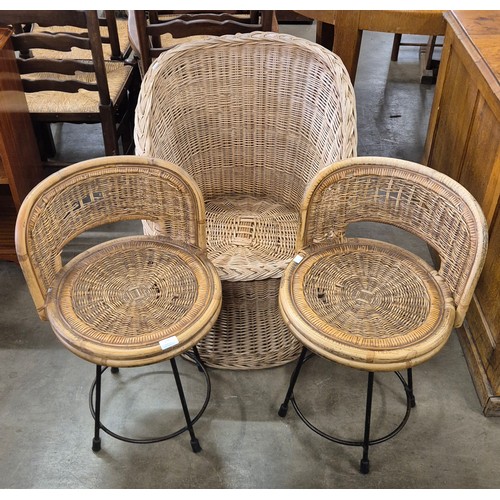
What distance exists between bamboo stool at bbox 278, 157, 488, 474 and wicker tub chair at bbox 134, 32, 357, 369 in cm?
18

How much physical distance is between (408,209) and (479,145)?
50 centimetres

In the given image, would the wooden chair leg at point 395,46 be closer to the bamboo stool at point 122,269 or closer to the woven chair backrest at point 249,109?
the woven chair backrest at point 249,109

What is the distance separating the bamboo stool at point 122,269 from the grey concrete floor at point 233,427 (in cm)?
9

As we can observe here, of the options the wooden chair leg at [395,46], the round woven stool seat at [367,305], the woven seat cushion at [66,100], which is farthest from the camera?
the wooden chair leg at [395,46]

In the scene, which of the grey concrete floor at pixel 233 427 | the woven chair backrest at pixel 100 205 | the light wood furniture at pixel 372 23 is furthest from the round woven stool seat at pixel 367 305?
the light wood furniture at pixel 372 23

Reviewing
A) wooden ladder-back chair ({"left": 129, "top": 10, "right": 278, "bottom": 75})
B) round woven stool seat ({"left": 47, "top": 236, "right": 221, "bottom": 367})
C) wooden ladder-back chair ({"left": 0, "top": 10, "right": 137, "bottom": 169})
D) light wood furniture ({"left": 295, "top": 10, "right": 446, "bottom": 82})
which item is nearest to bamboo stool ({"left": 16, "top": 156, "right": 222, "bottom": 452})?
round woven stool seat ({"left": 47, "top": 236, "right": 221, "bottom": 367})

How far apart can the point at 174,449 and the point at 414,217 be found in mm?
1017

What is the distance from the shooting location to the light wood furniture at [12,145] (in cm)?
209

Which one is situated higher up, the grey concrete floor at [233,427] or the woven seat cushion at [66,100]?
the woven seat cushion at [66,100]

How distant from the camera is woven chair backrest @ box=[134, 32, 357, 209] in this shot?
6.21 feet

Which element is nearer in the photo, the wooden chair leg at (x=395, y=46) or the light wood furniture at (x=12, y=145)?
the light wood furniture at (x=12, y=145)

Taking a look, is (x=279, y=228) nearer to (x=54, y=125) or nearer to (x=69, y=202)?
(x=69, y=202)

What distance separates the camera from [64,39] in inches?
84.3

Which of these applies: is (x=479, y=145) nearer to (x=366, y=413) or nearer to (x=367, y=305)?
(x=367, y=305)
